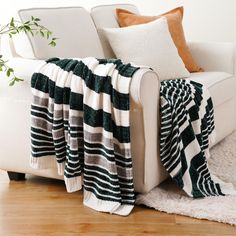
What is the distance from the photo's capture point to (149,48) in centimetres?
323

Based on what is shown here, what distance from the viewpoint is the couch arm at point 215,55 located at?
3.64 meters

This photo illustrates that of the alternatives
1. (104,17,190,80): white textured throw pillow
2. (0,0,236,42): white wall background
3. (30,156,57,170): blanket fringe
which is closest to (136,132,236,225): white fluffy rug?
(30,156,57,170): blanket fringe

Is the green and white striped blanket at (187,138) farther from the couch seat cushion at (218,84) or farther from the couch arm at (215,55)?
the couch arm at (215,55)

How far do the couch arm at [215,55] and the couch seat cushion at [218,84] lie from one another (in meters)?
0.14

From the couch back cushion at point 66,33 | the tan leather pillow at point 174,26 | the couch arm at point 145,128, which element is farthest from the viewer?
the tan leather pillow at point 174,26

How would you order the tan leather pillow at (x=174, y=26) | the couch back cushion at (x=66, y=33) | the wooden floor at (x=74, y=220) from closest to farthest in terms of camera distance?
the wooden floor at (x=74, y=220)
the couch back cushion at (x=66, y=33)
the tan leather pillow at (x=174, y=26)

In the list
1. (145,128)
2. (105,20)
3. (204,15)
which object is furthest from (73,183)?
(204,15)

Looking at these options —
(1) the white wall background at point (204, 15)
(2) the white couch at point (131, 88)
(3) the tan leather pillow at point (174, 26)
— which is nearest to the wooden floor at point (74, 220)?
(2) the white couch at point (131, 88)

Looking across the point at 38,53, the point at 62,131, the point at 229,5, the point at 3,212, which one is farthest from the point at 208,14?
the point at 3,212

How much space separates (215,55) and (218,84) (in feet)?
1.62

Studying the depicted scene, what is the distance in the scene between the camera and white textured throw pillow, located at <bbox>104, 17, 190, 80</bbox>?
3230mm

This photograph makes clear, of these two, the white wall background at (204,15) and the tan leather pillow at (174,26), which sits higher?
the tan leather pillow at (174,26)

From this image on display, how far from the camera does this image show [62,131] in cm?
258

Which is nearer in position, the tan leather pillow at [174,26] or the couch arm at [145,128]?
the couch arm at [145,128]
